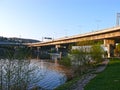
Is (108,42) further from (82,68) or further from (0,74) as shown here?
(0,74)

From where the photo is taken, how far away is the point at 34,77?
739 inches

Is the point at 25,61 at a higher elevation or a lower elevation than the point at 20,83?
higher

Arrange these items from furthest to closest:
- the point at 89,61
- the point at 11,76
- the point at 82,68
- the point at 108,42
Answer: the point at 108,42
the point at 89,61
the point at 82,68
the point at 11,76

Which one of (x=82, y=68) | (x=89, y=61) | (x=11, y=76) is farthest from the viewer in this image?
(x=89, y=61)

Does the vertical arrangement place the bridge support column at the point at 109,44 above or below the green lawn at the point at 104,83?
A: above

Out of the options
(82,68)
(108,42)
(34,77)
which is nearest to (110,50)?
(108,42)

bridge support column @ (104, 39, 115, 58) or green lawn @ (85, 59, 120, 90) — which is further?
bridge support column @ (104, 39, 115, 58)

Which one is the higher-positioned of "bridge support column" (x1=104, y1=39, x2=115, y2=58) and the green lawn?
"bridge support column" (x1=104, y1=39, x2=115, y2=58)

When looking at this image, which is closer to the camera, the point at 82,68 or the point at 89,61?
the point at 82,68

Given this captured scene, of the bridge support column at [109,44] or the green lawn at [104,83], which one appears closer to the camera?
the green lawn at [104,83]

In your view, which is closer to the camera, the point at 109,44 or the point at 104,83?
the point at 104,83

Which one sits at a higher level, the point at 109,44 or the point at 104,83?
the point at 109,44

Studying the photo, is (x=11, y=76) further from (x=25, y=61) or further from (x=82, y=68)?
(x=82, y=68)

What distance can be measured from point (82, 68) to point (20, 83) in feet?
95.2
